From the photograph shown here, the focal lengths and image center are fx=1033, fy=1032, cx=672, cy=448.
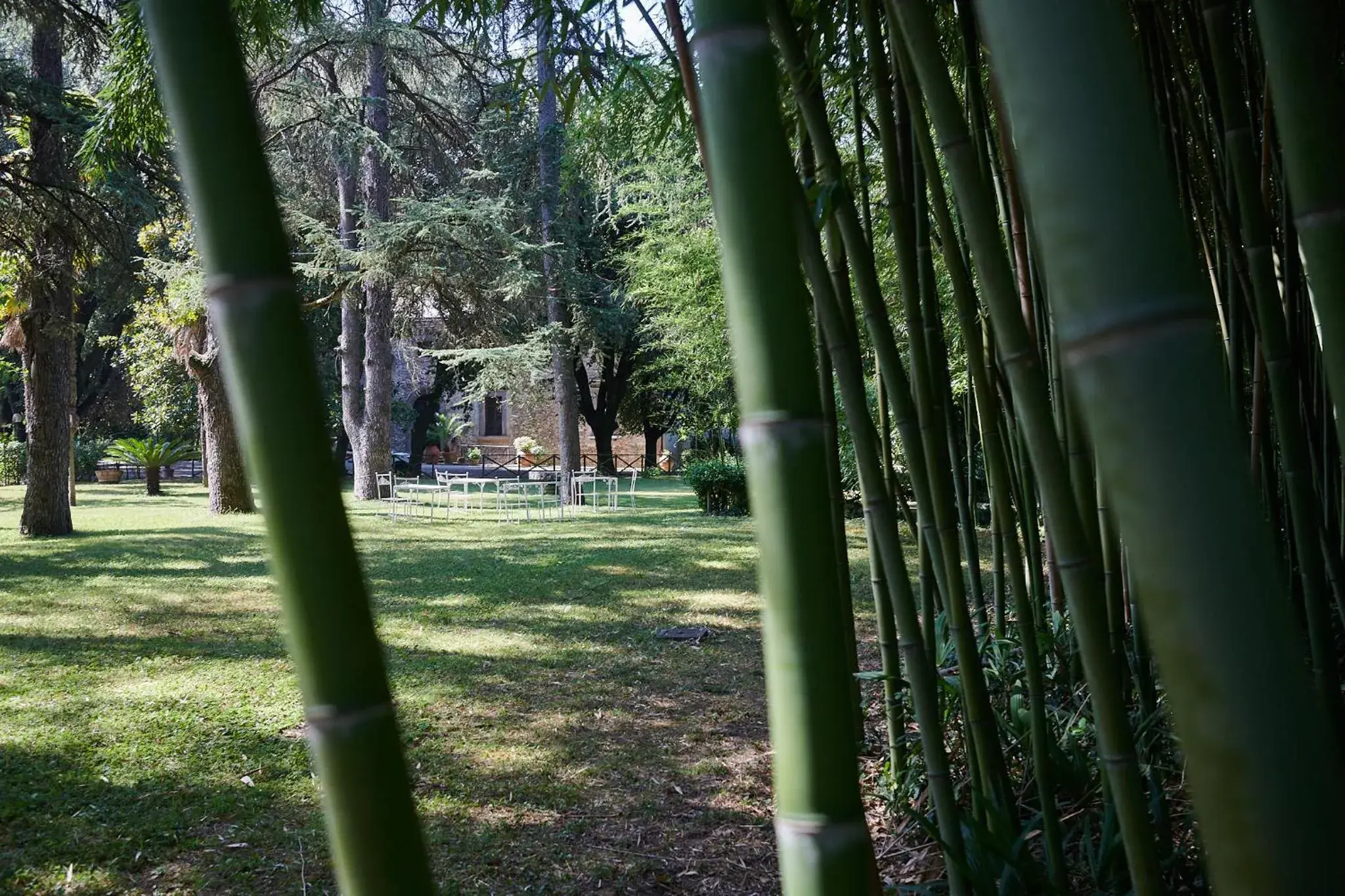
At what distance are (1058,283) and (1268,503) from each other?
6.49 ft

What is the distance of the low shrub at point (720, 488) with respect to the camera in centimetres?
1362

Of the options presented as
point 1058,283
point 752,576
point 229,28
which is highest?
point 229,28

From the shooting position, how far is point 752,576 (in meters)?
8.16

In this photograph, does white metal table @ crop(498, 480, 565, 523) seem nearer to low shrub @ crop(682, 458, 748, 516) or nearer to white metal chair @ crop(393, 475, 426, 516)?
white metal chair @ crop(393, 475, 426, 516)

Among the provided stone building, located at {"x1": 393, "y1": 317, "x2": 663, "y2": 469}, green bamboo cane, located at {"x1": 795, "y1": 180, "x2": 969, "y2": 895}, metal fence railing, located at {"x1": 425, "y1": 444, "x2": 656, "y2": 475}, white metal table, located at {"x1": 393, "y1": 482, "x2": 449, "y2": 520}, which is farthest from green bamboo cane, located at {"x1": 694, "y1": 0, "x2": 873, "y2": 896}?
stone building, located at {"x1": 393, "y1": 317, "x2": 663, "y2": 469}

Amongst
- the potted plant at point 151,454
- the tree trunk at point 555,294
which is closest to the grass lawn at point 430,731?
the tree trunk at point 555,294

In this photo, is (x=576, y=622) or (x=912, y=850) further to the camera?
(x=576, y=622)

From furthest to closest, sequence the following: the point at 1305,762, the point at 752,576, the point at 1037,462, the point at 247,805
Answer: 1. the point at 752,576
2. the point at 247,805
3. the point at 1037,462
4. the point at 1305,762

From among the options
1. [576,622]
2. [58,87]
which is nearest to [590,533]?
[576,622]

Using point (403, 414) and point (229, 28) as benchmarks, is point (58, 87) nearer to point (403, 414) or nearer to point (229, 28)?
point (229, 28)

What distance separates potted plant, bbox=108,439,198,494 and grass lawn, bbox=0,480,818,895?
387 inches

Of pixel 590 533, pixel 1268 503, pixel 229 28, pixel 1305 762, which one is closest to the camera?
pixel 1305 762

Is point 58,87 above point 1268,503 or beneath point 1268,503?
above

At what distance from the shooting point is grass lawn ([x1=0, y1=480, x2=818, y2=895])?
2824mm
